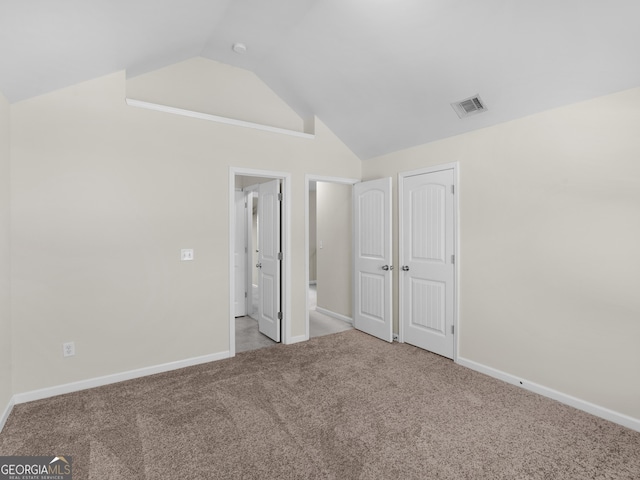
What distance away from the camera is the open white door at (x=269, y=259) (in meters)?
4.06

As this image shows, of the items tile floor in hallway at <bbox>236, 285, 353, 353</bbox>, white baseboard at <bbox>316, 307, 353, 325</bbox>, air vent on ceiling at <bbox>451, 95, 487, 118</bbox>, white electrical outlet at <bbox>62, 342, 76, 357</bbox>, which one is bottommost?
tile floor in hallway at <bbox>236, 285, 353, 353</bbox>

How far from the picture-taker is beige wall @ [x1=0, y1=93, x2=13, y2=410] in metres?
2.37

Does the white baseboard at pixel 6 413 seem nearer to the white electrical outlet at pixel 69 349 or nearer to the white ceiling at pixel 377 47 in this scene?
the white electrical outlet at pixel 69 349

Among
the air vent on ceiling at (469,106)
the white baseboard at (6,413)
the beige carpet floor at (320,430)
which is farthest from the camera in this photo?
the air vent on ceiling at (469,106)

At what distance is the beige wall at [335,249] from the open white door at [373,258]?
1.07 ft

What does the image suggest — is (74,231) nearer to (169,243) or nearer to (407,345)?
(169,243)

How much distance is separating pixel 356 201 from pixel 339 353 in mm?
2021

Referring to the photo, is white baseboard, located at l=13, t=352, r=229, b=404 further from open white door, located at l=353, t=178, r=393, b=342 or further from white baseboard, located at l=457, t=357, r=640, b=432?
white baseboard, located at l=457, t=357, r=640, b=432

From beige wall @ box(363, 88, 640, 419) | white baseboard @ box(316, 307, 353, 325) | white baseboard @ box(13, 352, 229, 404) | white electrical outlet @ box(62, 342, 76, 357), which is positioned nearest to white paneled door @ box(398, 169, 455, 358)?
beige wall @ box(363, 88, 640, 419)

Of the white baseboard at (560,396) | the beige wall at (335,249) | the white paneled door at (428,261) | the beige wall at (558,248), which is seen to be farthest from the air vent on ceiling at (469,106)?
the white baseboard at (560,396)

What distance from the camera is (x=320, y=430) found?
2240mm

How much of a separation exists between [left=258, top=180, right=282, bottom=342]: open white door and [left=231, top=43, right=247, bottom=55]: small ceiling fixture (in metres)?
1.43

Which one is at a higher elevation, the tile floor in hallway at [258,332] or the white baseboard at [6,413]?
the white baseboard at [6,413]

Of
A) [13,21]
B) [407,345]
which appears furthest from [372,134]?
[13,21]
